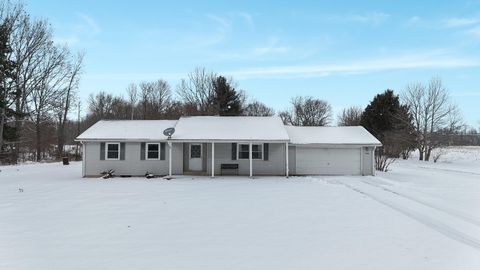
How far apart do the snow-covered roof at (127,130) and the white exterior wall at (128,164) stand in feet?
1.56

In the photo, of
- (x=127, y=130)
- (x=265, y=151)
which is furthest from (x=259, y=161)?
(x=127, y=130)

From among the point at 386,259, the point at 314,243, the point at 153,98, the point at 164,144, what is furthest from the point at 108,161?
the point at 153,98

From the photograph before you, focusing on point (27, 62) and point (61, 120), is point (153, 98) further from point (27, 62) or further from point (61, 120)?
point (27, 62)

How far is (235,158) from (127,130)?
663 cm

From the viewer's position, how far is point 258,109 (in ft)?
210

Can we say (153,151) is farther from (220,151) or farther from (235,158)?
(235,158)

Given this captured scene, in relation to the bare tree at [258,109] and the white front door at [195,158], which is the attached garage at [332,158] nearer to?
the white front door at [195,158]

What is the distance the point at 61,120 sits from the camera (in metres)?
48.6

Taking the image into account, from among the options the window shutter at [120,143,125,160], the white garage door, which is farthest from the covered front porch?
the window shutter at [120,143,125,160]

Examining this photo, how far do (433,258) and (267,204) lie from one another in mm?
6409

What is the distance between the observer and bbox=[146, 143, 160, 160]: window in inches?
913

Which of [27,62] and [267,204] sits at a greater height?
[27,62]

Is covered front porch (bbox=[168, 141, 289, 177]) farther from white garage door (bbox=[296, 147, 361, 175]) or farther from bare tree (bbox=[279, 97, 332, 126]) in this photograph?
bare tree (bbox=[279, 97, 332, 126])

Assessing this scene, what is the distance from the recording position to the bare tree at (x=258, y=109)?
62188 millimetres
